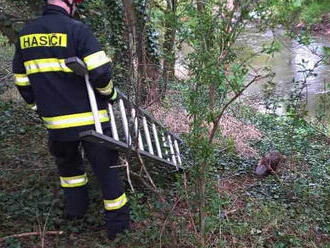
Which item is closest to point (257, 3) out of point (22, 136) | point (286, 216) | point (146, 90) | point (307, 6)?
point (307, 6)

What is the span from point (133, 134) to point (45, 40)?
3.32 ft

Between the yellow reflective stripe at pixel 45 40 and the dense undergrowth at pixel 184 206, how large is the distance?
136 cm

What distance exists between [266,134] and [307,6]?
354 cm

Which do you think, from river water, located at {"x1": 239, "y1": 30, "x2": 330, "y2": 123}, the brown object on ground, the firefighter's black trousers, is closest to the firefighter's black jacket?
the firefighter's black trousers

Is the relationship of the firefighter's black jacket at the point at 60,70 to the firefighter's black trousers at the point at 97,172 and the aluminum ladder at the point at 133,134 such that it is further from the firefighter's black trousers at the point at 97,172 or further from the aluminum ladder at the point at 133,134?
the firefighter's black trousers at the point at 97,172

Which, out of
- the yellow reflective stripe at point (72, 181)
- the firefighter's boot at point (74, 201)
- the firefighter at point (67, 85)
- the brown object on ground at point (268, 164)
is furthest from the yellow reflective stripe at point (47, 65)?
the brown object on ground at point (268, 164)

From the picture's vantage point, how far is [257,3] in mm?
2824

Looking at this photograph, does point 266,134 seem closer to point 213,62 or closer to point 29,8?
point 29,8

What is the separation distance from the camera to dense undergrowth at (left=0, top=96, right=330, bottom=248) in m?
3.52

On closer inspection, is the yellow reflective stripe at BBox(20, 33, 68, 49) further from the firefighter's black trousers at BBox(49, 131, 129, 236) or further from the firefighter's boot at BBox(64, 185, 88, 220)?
the firefighter's boot at BBox(64, 185, 88, 220)

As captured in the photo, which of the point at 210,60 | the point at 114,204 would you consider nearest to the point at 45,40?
the point at 210,60

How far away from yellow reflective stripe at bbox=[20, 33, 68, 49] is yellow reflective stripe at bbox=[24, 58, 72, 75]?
12 cm

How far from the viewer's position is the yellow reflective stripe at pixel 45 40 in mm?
3219

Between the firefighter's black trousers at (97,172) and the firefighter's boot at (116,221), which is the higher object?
the firefighter's black trousers at (97,172)
